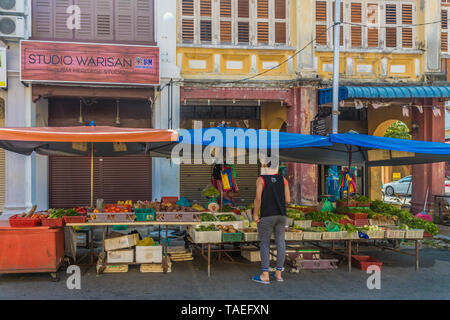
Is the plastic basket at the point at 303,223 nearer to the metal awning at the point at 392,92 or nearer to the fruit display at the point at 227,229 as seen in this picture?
the fruit display at the point at 227,229

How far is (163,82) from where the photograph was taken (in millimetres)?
12844

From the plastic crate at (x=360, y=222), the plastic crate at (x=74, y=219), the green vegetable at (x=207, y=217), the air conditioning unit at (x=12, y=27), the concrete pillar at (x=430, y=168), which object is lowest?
the plastic crate at (x=360, y=222)

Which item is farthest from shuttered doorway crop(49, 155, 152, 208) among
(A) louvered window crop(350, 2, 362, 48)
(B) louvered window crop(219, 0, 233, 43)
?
(A) louvered window crop(350, 2, 362, 48)

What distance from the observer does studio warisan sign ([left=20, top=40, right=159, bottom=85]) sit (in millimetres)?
11812

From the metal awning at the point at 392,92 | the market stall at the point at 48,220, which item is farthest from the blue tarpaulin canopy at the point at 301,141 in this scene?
the metal awning at the point at 392,92

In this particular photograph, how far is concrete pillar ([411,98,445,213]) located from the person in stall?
30.4ft

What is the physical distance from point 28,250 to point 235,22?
9818mm

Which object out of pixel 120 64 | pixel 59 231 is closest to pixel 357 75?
pixel 120 64

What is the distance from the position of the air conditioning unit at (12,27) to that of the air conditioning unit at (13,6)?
23cm

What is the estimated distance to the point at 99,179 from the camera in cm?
1372

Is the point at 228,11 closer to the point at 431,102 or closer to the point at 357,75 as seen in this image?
the point at 357,75

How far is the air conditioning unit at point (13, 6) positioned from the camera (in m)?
12.1

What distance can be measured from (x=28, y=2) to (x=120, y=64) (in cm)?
346

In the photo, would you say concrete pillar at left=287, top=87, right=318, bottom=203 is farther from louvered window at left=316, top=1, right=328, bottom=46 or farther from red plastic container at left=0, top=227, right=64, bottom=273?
red plastic container at left=0, top=227, right=64, bottom=273
